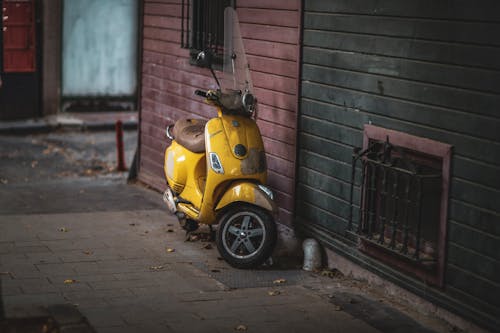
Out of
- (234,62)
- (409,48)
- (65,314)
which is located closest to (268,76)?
(234,62)

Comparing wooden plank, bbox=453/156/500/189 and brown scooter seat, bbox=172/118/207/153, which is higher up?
wooden plank, bbox=453/156/500/189

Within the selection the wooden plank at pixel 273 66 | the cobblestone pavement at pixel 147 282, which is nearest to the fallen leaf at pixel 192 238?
the cobblestone pavement at pixel 147 282

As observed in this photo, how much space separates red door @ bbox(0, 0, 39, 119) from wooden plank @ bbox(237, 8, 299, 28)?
390 inches

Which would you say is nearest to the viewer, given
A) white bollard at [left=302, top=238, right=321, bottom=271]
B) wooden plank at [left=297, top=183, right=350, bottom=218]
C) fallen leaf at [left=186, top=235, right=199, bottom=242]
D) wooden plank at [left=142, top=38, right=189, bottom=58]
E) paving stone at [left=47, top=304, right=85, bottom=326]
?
paving stone at [left=47, top=304, right=85, bottom=326]

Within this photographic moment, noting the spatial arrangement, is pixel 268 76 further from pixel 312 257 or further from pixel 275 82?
pixel 312 257

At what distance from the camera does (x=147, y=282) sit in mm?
8508

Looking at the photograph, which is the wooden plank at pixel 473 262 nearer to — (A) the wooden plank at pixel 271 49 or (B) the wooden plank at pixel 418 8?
(B) the wooden plank at pixel 418 8

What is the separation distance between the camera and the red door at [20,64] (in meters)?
19.2

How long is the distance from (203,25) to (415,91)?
4836mm

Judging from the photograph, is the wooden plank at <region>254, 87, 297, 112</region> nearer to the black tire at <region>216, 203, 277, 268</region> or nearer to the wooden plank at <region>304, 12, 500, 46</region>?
the wooden plank at <region>304, 12, 500, 46</region>

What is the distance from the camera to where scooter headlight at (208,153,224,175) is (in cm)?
920

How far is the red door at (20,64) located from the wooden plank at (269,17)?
9.91 m

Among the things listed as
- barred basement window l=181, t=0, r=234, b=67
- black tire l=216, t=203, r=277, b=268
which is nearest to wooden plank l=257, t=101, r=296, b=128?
black tire l=216, t=203, r=277, b=268

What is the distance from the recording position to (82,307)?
7555 mm
